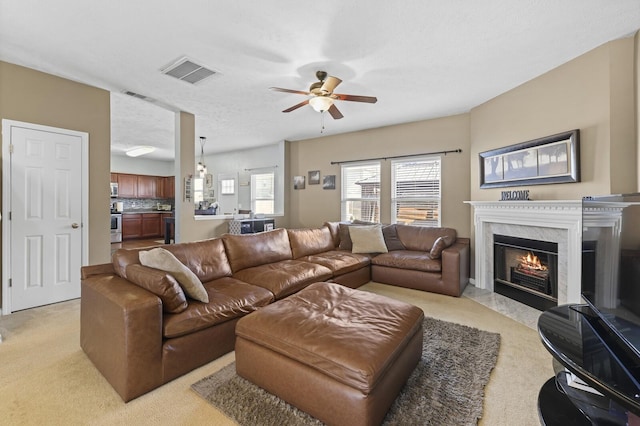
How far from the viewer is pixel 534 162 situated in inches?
129

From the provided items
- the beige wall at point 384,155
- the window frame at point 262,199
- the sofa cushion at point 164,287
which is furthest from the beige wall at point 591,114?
the window frame at point 262,199

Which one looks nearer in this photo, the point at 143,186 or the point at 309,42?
the point at 309,42

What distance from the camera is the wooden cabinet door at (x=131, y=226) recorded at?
320 inches

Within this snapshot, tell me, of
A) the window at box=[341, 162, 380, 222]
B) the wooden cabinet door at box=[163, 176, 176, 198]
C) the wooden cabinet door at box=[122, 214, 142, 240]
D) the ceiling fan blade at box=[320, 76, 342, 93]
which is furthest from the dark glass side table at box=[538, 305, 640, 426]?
the wooden cabinet door at box=[163, 176, 176, 198]

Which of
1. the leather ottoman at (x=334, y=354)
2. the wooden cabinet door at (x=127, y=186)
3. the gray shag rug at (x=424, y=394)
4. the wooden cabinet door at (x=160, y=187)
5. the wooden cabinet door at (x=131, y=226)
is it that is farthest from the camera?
the wooden cabinet door at (x=160, y=187)

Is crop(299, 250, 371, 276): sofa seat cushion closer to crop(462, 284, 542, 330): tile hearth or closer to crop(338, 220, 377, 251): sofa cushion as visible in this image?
crop(338, 220, 377, 251): sofa cushion

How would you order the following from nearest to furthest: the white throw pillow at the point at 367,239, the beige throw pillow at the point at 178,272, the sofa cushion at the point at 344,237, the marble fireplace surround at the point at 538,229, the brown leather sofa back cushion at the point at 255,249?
the beige throw pillow at the point at 178,272 < the marble fireplace surround at the point at 538,229 < the brown leather sofa back cushion at the point at 255,249 < the white throw pillow at the point at 367,239 < the sofa cushion at the point at 344,237

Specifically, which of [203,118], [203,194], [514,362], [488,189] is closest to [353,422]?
[514,362]

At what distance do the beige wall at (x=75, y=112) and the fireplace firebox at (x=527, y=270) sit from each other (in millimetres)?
5180

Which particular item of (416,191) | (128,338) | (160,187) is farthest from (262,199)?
(128,338)

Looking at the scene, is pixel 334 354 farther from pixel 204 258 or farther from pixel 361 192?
pixel 361 192

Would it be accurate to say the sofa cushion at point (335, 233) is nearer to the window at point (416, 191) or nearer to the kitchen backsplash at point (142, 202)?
the window at point (416, 191)

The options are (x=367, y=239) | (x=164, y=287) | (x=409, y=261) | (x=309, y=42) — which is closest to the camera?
(x=164, y=287)

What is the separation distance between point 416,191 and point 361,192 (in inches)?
42.3
